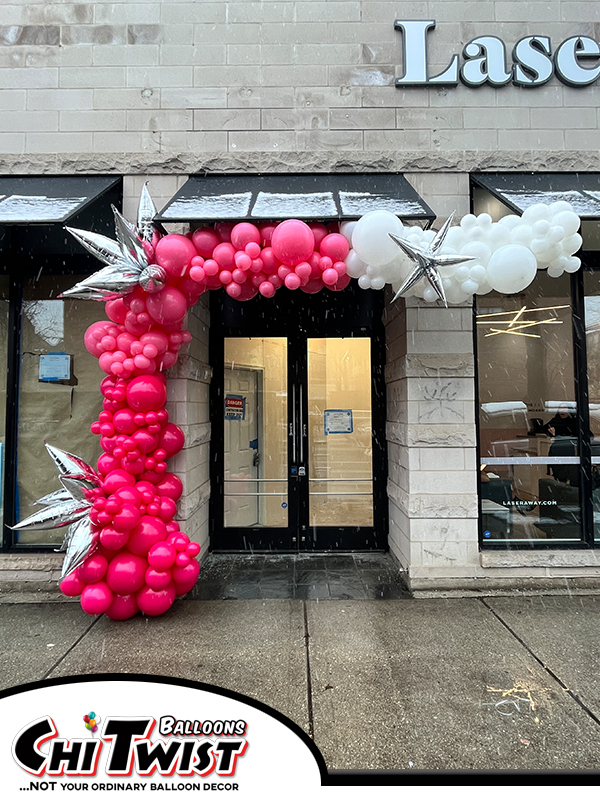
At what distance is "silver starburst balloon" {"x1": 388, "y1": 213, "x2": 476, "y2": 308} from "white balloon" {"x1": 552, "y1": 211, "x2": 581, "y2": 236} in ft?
2.46

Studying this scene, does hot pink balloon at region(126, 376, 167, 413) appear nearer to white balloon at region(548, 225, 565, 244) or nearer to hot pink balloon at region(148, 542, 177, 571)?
hot pink balloon at region(148, 542, 177, 571)

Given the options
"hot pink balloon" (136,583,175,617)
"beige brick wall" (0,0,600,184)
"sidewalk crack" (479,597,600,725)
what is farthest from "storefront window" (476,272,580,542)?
"hot pink balloon" (136,583,175,617)

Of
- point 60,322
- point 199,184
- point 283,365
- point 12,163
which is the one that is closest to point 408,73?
point 199,184

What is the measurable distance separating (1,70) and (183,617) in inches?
228

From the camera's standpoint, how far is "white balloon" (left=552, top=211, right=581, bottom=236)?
12.5ft

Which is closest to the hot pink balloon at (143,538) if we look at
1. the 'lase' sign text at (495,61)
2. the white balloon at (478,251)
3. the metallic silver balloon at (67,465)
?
the metallic silver balloon at (67,465)

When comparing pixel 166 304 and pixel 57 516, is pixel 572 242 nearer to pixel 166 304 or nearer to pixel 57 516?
Result: pixel 166 304

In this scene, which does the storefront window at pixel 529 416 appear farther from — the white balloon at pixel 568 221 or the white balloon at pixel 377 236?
the white balloon at pixel 377 236

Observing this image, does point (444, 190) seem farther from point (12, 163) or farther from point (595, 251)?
point (12, 163)

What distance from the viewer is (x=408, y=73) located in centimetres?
501

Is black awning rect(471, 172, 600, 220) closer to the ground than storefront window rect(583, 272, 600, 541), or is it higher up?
higher up

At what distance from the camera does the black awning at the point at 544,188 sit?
4.25 metres

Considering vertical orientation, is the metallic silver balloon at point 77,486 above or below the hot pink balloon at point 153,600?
above

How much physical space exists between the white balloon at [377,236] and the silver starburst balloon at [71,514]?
9.75 feet
